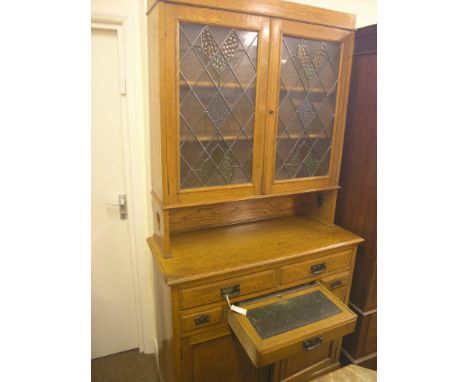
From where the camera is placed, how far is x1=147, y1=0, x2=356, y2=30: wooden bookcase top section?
118cm

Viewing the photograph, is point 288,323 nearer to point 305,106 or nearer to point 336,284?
point 336,284

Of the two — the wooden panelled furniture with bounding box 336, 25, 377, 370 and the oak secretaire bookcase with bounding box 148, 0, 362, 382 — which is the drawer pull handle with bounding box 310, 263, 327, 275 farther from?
the wooden panelled furniture with bounding box 336, 25, 377, 370

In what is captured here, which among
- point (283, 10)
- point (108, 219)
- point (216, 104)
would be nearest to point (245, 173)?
point (216, 104)

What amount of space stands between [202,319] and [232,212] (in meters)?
0.63

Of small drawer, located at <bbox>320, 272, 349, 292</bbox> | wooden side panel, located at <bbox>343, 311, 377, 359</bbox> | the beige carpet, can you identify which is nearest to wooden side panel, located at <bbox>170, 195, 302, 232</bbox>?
small drawer, located at <bbox>320, 272, 349, 292</bbox>

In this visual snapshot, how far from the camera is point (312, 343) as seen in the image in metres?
1.22

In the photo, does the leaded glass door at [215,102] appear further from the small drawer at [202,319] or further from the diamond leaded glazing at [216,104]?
the small drawer at [202,319]

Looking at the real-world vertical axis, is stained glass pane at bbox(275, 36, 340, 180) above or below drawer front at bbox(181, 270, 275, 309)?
above

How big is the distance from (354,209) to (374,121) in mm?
505

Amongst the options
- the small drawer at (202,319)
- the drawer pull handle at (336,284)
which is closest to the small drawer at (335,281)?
the drawer pull handle at (336,284)

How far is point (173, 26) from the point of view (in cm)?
114

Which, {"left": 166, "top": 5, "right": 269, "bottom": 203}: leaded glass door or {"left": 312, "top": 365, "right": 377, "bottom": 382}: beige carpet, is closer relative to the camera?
{"left": 312, "top": 365, "right": 377, "bottom": 382}: beige carpet

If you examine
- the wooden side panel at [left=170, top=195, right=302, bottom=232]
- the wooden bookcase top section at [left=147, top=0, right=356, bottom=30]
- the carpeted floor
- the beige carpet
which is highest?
the wooden bookcase top section at [left=147, top=0, right=356, bottom=30]

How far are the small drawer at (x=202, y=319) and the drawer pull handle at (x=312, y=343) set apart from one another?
36 cm
